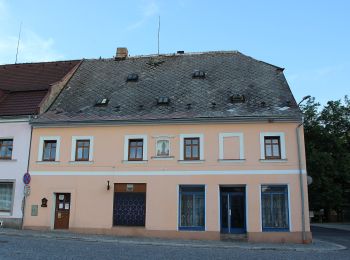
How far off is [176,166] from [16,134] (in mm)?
9203

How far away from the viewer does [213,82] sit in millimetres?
25094

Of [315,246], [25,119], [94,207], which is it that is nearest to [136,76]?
[25,119]

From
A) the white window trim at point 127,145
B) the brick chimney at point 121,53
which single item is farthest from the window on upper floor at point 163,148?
the brick chimney at point 121,53

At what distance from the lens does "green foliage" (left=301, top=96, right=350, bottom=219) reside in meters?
40.7

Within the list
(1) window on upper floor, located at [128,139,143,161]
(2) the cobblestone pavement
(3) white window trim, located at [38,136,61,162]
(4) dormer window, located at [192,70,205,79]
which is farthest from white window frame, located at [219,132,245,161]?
(3) white window trim, located at [38,136,61,162]

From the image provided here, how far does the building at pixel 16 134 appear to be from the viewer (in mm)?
22406

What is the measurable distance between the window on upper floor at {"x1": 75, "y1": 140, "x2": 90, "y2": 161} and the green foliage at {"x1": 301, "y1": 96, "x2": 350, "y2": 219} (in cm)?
2553

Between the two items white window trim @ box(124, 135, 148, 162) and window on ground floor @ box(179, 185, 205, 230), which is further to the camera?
white window trim @ box(124, 135, 148, 162)

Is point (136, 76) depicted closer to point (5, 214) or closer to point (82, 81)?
point (82, 81)

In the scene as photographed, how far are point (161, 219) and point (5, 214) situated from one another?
336 inches

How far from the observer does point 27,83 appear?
1049 inches

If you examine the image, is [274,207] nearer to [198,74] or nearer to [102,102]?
[198,74]

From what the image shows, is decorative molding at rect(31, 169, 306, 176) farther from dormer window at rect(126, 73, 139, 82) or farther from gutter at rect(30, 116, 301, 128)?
dormer window at rect(126, 73, 139, 82)

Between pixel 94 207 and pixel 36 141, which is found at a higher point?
pixel 36 141
